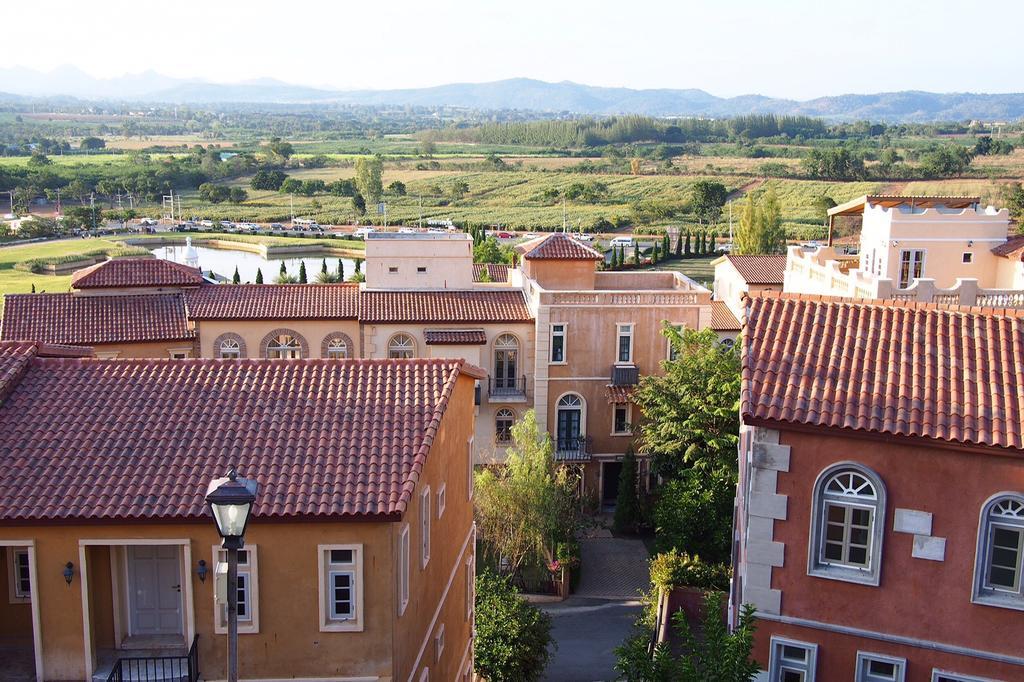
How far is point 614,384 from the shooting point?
110 ft

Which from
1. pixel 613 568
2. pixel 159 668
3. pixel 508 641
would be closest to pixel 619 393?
pixel 613 568

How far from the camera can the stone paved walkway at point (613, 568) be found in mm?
28312

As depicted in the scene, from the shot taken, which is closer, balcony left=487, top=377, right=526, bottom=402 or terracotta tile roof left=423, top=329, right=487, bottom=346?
terracotta tile roof left=423, top=329, right=487, bottom=346

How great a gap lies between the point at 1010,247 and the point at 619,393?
1244cm

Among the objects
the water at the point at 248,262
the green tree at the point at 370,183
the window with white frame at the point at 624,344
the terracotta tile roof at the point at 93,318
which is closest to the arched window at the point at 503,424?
the window with white frame at the point at 624,344

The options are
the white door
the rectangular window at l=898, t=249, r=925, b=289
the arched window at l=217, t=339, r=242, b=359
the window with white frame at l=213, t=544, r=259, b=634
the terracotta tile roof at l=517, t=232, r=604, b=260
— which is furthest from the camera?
the terracotta tile roof at l=517, t=232, r=604, b=260

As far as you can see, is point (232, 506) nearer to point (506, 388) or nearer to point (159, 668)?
point (159, 668)

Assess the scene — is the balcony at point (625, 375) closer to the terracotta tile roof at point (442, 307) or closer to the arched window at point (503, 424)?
the terracotta tile roof at point (442, 307)

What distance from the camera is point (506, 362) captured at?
112ft

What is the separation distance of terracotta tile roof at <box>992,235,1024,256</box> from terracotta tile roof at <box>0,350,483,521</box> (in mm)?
18142

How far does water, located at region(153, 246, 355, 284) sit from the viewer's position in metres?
83.1

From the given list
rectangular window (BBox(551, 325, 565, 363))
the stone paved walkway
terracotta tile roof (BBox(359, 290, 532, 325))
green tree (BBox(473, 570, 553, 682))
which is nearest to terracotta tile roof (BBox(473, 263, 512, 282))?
terracotta tile roof (BBox(359, 290, 532, 325))

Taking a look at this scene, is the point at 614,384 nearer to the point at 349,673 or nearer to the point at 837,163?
the point at 349,673

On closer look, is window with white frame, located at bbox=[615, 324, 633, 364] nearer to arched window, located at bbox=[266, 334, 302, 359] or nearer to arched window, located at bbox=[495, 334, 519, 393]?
arched window, located at bbox=[495, 334, 519, 393]
